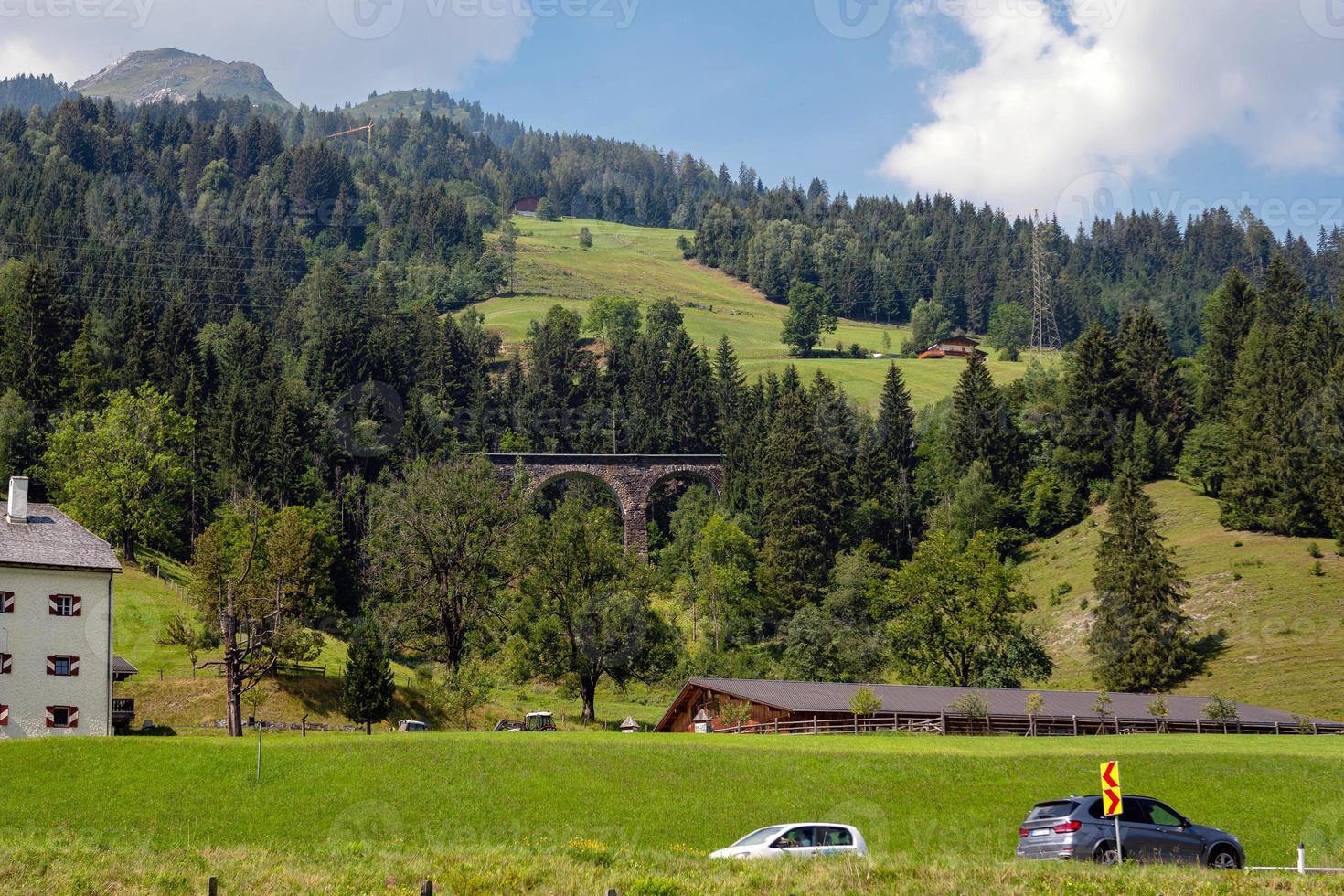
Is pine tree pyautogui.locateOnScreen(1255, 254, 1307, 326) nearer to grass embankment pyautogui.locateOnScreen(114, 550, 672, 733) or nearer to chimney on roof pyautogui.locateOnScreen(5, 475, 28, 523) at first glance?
grass embankment pyautogui.locateOnScreen(114, 550, 672, 733)

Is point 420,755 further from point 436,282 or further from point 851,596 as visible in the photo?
point 436,282

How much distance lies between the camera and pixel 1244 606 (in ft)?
263

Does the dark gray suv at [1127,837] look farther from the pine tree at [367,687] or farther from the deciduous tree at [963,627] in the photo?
the deciduous tree at [963,627]

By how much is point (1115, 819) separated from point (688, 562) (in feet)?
273

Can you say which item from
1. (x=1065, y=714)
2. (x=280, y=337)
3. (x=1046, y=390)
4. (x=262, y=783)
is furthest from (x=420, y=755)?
(x=280, y=337)

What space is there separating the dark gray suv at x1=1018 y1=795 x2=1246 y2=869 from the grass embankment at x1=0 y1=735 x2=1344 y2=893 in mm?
1272

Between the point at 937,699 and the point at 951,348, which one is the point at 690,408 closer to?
the point at 951,348

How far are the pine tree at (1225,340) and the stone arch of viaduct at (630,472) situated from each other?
133ft

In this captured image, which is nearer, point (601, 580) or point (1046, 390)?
point (601, 580)

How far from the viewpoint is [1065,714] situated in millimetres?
56812

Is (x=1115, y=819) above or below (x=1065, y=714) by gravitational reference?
above

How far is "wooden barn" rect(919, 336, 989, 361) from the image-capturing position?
18512 cm

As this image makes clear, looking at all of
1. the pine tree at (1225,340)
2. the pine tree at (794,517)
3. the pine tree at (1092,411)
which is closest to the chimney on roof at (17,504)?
the pine tree at (794,517)

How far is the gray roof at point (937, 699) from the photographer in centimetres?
5616
